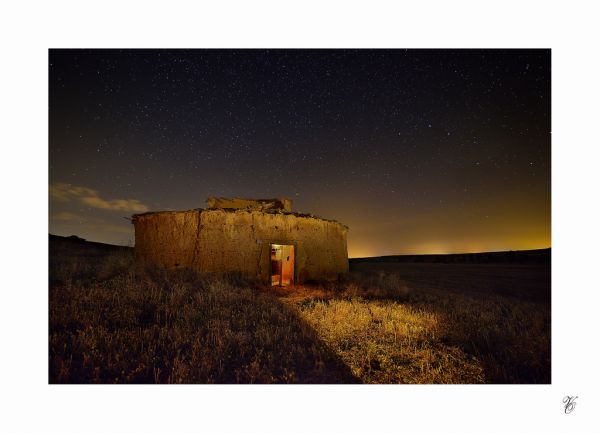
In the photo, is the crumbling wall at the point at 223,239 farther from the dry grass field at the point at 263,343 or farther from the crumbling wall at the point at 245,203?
the dry grass field at the point at 263,343

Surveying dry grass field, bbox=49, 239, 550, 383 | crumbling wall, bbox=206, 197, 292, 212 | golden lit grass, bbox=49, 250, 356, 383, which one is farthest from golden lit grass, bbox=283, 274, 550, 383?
crumbling wall, bbox=206, 197, 292, 212

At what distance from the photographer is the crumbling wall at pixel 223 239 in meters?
9.40

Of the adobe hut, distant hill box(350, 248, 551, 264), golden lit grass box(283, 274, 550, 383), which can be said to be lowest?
distant hill box(350, 248, 551, 264)

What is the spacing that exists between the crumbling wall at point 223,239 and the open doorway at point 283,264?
1.73ft

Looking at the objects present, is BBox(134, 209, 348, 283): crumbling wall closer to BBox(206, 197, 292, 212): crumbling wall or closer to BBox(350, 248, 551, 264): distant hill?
BBox(206, 197, 292, 212): crumbling wall

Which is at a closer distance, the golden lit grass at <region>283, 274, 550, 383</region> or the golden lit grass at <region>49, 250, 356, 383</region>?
the golden lit grass at <region>49, 250, 356, 383</region>

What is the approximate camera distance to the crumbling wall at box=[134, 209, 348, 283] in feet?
30.8

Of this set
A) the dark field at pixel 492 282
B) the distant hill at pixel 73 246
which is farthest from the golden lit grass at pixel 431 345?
the distant hill at pixel 73 246

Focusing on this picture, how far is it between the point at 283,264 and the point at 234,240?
10.7 ft

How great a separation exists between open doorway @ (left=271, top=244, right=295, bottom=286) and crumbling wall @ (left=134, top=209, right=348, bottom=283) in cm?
53
